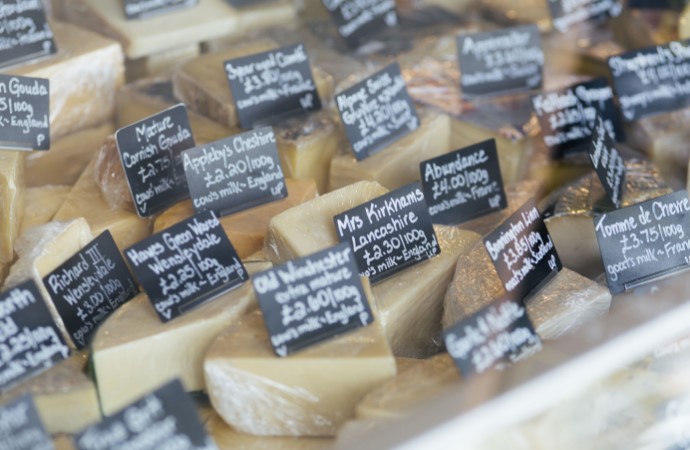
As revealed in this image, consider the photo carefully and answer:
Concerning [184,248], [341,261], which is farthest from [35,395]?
[341,261]

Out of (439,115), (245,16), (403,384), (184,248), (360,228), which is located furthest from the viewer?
(245,16)

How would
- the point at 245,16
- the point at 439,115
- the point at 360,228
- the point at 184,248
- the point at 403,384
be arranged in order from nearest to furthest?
the point at 403,384
the point at 184,248
the point at 360,228
the point at 439,115
the point at 245,16

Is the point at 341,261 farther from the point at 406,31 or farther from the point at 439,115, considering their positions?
the point at 406,31

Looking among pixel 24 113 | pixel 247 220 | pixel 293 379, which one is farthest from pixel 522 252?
pixel 24 113

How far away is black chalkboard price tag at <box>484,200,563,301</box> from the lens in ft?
6.41

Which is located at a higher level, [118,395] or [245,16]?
[245,16]

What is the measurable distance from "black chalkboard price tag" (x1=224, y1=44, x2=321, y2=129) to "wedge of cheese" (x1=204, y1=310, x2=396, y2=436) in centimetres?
104

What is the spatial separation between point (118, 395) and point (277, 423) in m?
0.37

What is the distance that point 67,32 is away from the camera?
3.02 meters

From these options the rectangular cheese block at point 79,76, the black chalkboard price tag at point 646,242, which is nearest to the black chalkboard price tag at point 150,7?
the rectangular cheese block at point 79,76

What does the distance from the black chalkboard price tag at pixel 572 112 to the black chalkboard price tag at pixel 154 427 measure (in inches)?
69.1

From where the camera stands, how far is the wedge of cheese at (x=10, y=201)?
88.6 inches

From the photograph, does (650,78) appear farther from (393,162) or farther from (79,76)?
(79,76)

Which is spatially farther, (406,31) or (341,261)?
(406,31)
